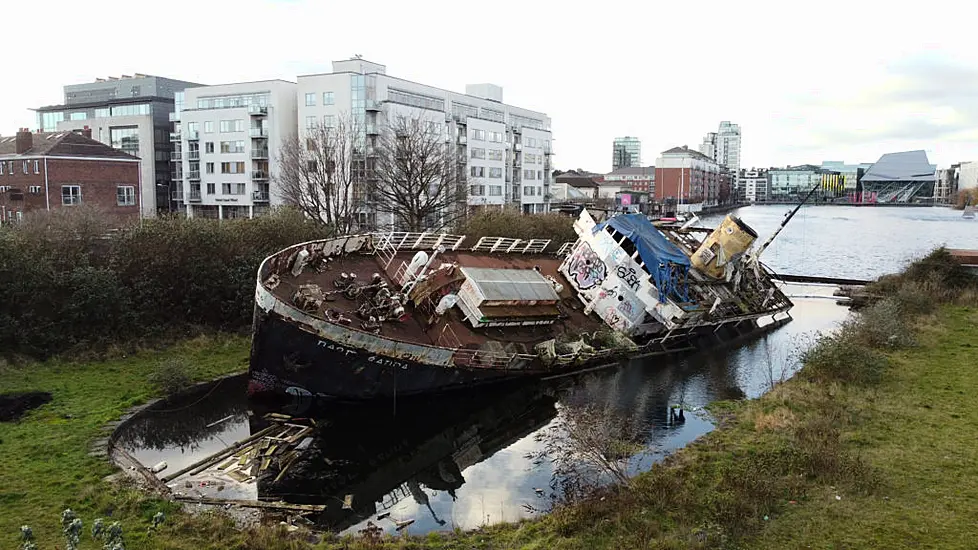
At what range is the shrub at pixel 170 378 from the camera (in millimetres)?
22000

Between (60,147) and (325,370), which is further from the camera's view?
(60,147)

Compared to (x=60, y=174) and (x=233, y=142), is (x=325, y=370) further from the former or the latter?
(x=233, y=142)

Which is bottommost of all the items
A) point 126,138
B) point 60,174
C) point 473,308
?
point 473,308

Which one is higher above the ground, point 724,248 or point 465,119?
point 465,119

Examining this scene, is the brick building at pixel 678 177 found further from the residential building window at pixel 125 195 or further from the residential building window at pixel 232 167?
the residential building window at pixel 125 195

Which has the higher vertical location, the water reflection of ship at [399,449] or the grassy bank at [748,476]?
the grassy bank at [748,476]

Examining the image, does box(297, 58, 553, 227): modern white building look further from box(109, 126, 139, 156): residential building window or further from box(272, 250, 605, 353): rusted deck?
box(109, 126, 139, 156): residential building window

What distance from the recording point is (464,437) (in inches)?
804

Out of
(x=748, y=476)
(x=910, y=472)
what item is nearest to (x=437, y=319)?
(x=748, y=476)

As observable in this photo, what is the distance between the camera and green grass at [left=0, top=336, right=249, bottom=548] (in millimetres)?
13281

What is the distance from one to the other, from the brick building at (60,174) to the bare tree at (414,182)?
→ 19849 mm

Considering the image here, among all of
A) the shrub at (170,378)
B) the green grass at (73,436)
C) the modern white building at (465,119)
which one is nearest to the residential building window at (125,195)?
the modern white building at (465,119)

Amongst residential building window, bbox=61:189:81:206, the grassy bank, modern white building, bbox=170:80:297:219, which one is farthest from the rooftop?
the grassy bank

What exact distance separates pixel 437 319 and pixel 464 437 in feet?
14.6
